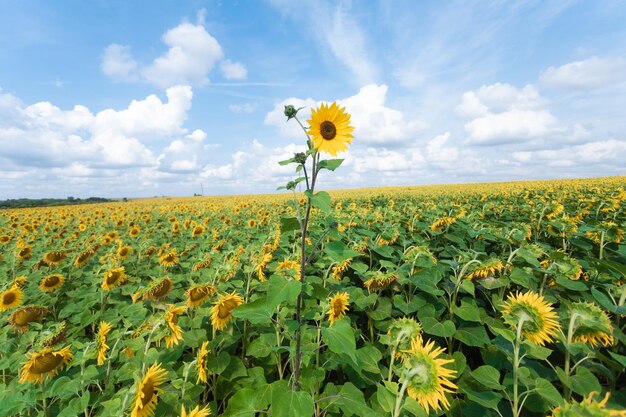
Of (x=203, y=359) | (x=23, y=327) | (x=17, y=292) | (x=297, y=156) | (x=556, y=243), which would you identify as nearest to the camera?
(x=297, y=156)

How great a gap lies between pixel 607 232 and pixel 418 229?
2.42 m

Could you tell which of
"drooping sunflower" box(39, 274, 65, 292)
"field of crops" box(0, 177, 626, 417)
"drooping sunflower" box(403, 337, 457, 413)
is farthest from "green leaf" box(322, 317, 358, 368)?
"drooping sunflower" box(39, 274, 65, 292)

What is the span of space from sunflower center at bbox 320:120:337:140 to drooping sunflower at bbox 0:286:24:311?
4.53 meters

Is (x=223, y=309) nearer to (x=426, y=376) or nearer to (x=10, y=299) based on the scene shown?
(x=426, y=376)

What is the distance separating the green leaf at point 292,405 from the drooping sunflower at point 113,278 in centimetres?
293

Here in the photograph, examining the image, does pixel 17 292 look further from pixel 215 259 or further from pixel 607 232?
pixel 607 232

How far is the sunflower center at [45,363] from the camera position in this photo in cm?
219

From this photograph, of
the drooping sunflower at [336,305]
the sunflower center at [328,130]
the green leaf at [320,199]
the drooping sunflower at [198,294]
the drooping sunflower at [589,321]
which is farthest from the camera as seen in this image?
the drooping sunflower at [198,294]

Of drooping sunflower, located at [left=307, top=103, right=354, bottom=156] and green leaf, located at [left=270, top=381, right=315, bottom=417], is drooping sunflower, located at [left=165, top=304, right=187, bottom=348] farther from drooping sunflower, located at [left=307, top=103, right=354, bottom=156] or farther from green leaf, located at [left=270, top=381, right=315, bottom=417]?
drooping sunflower, located at [left=307, top=103, right=354, bottom=156]

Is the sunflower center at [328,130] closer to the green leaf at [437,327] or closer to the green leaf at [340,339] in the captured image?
the green leaf at [340,339]

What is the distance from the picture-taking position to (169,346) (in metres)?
2.26

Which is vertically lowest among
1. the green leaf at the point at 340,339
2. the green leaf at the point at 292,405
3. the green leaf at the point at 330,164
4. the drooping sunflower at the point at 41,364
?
the drooping sunflower at the point at 41,364

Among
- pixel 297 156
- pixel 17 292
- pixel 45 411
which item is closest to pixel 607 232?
pixel 297 156

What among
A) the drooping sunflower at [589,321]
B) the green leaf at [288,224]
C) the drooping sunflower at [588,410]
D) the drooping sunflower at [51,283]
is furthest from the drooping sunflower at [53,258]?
the drooping sunflower at [589,321]
